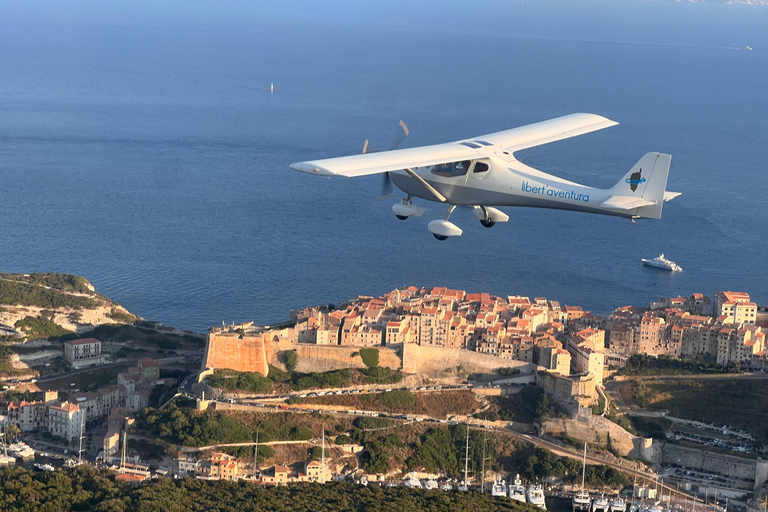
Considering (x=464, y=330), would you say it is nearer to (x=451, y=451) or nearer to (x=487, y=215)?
(x=451, y=451)

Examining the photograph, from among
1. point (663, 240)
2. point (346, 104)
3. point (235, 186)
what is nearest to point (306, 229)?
point (235, 186)

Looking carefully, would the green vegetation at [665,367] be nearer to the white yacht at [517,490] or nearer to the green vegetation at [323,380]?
the white yacht at [517,490]

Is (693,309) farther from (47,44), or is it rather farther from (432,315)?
(47,44)

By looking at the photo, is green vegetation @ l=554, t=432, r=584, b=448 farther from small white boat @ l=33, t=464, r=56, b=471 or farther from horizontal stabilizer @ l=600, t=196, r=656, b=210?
horizontal stabilizer @ l=600, t=196, r=656, b=210

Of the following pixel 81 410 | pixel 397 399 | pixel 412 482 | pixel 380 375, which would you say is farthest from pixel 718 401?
pixel 81 410

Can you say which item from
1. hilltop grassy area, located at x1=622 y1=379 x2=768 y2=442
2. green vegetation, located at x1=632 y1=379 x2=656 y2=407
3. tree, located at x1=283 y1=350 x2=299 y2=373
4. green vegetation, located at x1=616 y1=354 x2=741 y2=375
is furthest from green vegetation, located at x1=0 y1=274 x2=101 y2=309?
hilltop grassy area, located at x1=622 y1=379 x2=768 y2=442

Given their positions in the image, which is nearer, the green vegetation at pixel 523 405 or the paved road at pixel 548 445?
the paved road at pixel 548 445

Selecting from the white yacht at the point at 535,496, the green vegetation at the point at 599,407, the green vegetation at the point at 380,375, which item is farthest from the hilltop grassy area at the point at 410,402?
the white yacht at the point at 535,496
